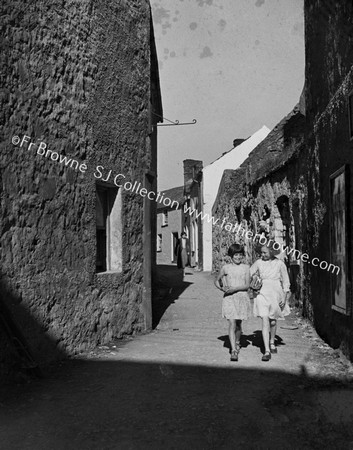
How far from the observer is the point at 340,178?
23.5ft

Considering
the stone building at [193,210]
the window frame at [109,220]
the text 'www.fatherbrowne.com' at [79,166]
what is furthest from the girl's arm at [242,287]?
the stone building at [193,210]

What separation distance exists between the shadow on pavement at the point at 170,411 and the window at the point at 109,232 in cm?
232

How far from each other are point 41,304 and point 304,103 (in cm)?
641

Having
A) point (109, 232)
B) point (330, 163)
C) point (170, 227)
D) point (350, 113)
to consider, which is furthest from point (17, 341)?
point (170, 227)

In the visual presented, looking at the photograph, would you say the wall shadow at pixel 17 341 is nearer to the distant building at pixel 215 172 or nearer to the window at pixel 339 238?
the window at pixel 339 238

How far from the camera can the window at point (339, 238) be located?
6906 mm

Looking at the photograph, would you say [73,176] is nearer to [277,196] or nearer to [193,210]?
[277,196]

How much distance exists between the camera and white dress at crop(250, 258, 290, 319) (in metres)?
7.48

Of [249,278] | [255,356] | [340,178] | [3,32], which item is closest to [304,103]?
[340,178]

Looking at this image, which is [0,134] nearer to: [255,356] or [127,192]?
[127,192]

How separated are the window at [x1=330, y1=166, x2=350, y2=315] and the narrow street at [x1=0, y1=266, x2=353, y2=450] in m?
0.79

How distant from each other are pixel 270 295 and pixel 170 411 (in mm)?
2937

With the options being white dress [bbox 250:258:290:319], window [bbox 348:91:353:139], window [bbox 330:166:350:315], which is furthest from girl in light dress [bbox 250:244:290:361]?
window [bbox 348:91:353:139]

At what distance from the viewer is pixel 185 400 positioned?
17.6 ft
